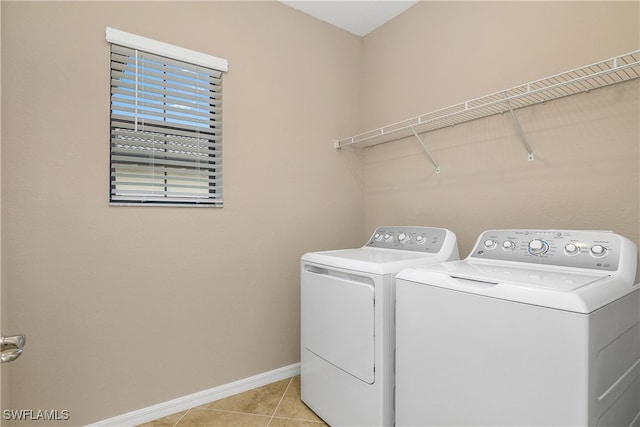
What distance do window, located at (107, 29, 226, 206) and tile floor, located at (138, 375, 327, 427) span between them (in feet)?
3.81

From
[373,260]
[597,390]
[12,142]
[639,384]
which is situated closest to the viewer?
[597,390]

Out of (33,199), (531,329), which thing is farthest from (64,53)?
(531,329)

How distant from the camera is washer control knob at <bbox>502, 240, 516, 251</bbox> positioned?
4.91 ft

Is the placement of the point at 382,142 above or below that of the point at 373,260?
above

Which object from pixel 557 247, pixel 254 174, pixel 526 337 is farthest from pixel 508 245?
pixel 254 174

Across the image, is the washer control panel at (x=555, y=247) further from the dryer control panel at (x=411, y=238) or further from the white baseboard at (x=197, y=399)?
the white baseboard at (x=197, y=399)

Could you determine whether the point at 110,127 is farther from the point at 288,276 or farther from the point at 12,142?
the point at 288,276

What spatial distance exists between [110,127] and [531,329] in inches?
78.1

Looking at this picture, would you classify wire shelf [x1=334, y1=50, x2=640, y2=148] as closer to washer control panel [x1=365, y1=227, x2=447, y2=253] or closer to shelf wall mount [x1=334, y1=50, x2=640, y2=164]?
shelf wall mount [x1=334, y1=50, x2=640, y2=164]

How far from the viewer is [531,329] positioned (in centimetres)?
100

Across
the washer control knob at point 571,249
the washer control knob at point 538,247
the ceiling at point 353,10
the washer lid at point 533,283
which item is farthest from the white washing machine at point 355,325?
the ceiling at point 353,10

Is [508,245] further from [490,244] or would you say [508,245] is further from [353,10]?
[353,10]

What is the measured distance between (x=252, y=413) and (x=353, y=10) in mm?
2628

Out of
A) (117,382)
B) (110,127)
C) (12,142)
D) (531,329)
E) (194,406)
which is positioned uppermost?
(110,127)
